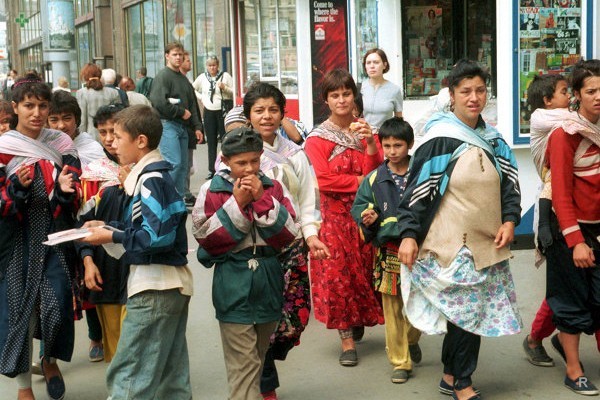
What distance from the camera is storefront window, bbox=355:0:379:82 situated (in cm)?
1182

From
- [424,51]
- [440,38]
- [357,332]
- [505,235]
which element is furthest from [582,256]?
[440,38]

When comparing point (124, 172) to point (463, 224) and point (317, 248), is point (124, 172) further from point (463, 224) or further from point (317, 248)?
point (463, 224)

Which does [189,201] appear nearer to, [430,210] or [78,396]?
[78,396]

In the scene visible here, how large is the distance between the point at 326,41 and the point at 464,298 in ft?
27.5

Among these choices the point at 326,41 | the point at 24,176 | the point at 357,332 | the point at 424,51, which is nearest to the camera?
the point at 24,176

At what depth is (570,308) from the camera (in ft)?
17.4

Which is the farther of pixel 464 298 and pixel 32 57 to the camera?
pixel 32 57

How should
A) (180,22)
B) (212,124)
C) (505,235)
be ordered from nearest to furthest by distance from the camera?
1. (505,235)
2. (212,124)
3. (180,22)

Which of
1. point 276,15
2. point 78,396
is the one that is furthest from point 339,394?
point 276,15

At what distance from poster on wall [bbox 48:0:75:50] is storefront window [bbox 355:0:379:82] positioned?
Answer: 9.19m

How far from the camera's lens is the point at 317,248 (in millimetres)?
4777

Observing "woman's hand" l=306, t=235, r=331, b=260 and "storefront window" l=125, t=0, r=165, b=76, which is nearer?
"woman's hand" l=306, t=235, r=331, b=260

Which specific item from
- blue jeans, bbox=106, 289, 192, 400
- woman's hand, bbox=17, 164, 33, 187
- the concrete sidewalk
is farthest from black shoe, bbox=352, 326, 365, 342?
woman's hand, bbox=17, 164, 33, 187

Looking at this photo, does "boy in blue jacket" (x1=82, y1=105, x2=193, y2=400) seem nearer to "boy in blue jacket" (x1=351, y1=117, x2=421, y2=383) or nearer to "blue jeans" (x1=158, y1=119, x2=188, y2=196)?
"boy in blue jacket" (x1=351, y1=117, x2=421, y2=383)
